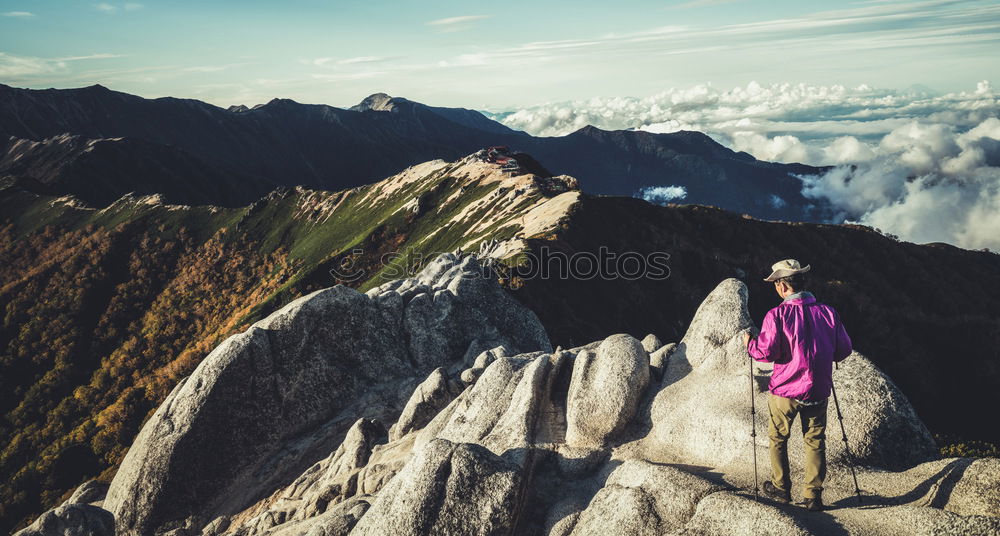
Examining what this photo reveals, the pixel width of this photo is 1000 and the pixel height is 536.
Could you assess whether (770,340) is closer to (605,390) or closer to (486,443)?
(605,390)

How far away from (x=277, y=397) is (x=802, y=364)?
30.3m

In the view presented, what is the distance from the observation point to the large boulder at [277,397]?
94.7 ft

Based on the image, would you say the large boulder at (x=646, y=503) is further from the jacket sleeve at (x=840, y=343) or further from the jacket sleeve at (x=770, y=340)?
the jacket sleeve at (x=840, y=343)

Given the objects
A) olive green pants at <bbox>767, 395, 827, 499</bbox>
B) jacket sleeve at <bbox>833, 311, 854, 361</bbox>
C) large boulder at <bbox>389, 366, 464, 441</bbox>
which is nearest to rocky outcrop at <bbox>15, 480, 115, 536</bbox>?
large boulder at <bbox>389, 366, 464, 441</bbox>

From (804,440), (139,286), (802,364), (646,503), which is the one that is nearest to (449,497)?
(646,503)

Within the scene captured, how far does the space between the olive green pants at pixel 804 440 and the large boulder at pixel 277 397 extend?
2453cm

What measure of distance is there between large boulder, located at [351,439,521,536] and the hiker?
26.9 feet

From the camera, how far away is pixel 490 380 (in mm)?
25203

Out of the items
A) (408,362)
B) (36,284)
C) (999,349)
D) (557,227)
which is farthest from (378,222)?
(999,349)

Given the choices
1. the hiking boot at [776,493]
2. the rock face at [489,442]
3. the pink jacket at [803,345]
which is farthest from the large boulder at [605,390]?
the pink jacket at [803,345]

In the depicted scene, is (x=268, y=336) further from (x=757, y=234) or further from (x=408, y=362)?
(x=757, y=234)

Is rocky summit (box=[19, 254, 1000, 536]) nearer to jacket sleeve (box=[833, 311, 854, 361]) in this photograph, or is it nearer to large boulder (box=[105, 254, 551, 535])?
large boulder (box=[105, 254, 551, 535])

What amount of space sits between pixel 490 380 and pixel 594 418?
6632mm

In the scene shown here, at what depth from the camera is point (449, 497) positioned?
15938 mm
